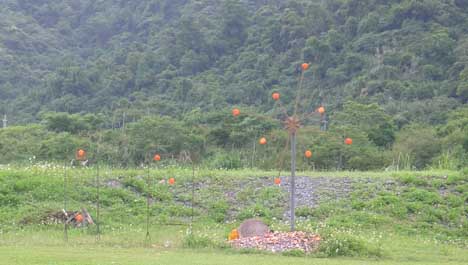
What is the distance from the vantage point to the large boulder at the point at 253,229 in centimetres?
1409

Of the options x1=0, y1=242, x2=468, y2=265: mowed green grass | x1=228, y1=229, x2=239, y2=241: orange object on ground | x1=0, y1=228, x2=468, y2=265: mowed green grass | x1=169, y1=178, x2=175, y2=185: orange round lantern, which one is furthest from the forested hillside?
x1=0, y1=242, x2=468, y2=265: mowed green grass

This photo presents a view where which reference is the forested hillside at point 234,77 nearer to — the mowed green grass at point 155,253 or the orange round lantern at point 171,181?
the orange round lantern at point 171,181

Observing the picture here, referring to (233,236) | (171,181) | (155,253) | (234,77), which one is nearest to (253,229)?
(233,236)

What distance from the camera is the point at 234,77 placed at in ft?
168

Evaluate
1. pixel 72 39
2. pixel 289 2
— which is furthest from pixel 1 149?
pixel 72 39

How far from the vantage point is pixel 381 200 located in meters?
17.8

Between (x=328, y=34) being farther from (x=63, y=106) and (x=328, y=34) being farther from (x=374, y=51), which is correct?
(x=63, y=106)

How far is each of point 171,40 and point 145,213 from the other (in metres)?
41.3

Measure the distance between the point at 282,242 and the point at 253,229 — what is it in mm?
1059

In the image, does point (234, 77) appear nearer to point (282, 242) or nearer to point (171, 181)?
point (171, 181)

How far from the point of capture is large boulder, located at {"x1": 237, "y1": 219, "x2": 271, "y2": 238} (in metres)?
14.1

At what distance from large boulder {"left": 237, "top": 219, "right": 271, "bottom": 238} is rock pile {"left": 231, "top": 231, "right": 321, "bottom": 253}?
287 mm

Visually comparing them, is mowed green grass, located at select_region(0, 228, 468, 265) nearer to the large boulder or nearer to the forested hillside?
the large boulder

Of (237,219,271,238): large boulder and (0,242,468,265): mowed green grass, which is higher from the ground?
(237,219,271,238): large boulder
